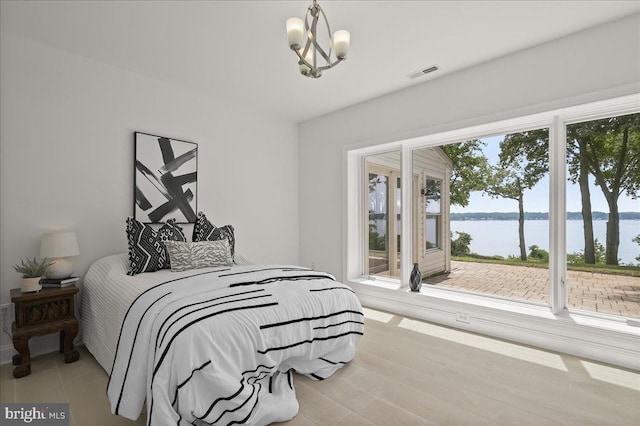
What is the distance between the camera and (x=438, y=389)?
7.09 feet

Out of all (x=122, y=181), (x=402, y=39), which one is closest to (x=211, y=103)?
(x=122, y=181)

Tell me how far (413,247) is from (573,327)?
1.72m

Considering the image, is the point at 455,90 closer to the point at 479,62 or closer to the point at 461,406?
the point at 479,62

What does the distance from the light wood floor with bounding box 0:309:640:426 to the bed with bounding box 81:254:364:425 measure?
0.62ft

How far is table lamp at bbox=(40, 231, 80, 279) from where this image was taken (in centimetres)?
254

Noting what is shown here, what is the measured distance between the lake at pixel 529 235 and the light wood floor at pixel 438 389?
96cm

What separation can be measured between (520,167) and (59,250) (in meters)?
4.23

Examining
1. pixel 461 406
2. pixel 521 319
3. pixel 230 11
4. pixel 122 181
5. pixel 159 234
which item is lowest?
pixel 461 406

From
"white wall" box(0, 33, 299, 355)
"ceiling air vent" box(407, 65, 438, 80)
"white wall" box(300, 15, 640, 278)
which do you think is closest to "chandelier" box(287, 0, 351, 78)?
"ceiling air vent" box(407, 65, 438, 80)

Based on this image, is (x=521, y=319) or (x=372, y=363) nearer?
(x=372, y=363)

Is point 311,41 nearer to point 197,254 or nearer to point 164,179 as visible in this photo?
point 197,254

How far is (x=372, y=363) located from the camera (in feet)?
8.29

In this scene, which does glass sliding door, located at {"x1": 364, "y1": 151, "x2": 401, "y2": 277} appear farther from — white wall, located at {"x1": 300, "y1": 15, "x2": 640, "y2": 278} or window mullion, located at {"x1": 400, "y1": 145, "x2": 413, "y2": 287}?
white wall, located at {"x1": 300, "y1": 15, "x2": 640, "y2": 278}

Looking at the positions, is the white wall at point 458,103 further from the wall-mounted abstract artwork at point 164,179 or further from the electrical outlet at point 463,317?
the wall-mounted abstract artwork at point 164,179
